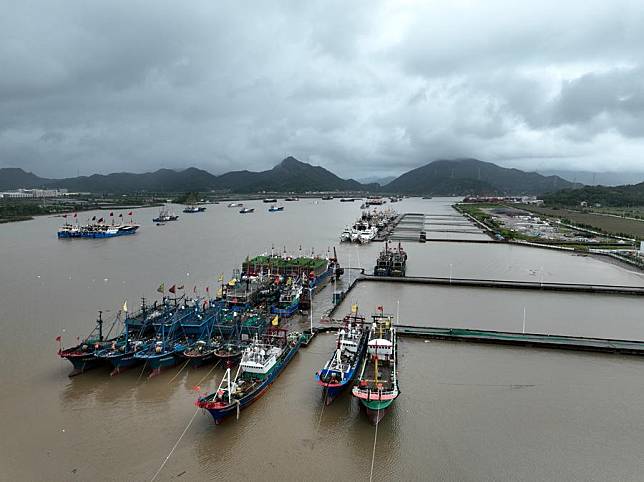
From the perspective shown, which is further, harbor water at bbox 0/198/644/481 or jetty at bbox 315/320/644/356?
jetty at bbox 315/320/644/356

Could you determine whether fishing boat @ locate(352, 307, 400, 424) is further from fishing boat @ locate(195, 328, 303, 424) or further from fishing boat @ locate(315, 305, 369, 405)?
fishing boat @ locate(195, 328, 303, 424)

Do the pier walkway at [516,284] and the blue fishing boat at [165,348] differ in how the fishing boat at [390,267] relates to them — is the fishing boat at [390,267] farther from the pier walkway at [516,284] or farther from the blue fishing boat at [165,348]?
the blue fishing boat at [165,348]

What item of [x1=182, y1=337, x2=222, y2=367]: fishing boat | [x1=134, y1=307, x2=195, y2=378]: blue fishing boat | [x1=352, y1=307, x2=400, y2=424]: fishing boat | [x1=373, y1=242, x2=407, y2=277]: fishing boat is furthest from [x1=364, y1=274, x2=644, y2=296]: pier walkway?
[x1=182, y1=337, x2=222, y2=367]: fishing boat

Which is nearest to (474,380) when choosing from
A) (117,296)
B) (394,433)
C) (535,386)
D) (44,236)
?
(535,386)

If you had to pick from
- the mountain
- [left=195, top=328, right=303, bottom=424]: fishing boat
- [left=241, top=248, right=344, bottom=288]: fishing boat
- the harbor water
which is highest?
the mountain

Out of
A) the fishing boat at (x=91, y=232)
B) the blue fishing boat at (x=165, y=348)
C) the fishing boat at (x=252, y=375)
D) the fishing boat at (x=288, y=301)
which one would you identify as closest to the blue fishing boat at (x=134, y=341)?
the blue fishing boat at (x=165, y=348)

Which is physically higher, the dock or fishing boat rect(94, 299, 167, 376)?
fishing boat rect(94, 299, 167, 376)

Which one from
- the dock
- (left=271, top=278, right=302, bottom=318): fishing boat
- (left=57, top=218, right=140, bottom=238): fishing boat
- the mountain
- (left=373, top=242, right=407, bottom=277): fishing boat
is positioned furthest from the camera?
the mountain

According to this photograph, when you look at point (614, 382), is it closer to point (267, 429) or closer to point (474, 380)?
point (474, 380)
